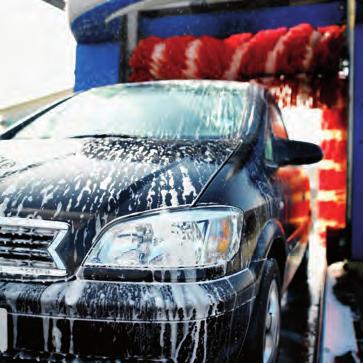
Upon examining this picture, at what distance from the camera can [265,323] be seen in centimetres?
193

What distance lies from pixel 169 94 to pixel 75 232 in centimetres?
148

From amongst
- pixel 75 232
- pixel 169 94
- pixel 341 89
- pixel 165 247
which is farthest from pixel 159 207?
pixel 341 89

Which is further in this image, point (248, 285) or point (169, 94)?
point (169, 94)

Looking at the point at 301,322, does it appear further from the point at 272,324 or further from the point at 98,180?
the point at 98,180

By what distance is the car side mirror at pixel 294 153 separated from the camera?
2.49m

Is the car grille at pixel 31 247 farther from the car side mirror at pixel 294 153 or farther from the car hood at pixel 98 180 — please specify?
the car side mirror at pixel 294 153

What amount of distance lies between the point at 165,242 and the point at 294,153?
1103mm

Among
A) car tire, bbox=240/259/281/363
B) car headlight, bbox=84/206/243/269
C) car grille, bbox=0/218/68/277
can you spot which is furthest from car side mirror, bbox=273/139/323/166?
car grille, bbox=0/218/68/277

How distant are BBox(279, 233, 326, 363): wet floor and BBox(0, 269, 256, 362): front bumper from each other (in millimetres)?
1416

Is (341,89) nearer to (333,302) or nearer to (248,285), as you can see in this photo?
(333,302)

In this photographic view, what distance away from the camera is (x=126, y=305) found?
152 centimetres

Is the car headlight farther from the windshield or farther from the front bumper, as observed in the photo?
the windshield

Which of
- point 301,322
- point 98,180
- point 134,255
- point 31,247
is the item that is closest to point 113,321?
point 134,255

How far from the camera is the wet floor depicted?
113 inches
